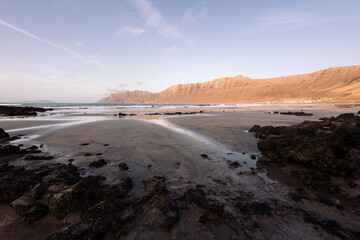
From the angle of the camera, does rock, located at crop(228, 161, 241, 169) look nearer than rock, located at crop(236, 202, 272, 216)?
No

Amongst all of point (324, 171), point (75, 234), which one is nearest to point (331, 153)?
point (324, 171)

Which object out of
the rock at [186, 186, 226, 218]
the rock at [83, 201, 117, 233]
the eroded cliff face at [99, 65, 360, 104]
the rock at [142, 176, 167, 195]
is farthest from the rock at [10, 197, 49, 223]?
the eroded cliff face at [99, 65, 360, 104]

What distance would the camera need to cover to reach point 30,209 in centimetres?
250

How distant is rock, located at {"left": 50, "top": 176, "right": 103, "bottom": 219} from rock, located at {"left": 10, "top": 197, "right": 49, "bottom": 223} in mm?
157

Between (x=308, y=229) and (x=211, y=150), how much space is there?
3.86 metres

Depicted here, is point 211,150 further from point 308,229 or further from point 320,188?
point 308,229

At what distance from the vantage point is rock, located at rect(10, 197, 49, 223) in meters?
2.43

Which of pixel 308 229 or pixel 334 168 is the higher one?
pixel 334 168

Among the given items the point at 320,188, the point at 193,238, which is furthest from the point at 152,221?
the point at 320,188

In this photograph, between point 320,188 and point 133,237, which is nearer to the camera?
point 133,237

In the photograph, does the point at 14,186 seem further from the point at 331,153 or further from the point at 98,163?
the point at 331,153

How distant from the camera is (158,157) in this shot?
5.32 metres

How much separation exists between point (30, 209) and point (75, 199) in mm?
691

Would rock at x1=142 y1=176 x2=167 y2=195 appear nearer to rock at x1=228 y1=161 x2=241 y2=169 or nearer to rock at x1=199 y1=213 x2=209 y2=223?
rock at x1=199 y1=213 x2=209 y2=223
